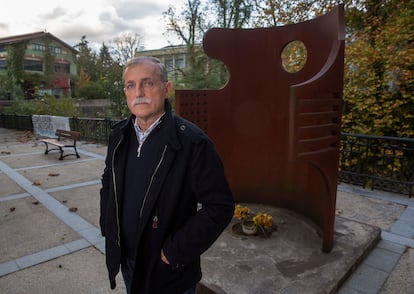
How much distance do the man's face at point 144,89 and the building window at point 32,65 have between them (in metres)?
40.5

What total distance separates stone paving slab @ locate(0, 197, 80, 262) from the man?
221 centimetres

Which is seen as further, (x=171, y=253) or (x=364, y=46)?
(x=364, y=46)

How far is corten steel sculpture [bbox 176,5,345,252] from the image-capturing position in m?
3.29

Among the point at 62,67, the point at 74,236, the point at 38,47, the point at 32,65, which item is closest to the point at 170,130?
the point at 74,236

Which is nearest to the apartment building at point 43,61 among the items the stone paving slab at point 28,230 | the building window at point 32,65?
the building window at point 32,65

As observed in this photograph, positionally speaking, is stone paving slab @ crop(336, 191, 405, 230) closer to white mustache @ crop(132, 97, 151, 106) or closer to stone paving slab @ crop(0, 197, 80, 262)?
white mustache @ crop(132, 97, 151, 106)

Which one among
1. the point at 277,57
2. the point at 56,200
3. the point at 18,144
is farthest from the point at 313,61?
the point at 18,144

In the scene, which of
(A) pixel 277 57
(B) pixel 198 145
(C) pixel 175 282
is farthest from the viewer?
(A) pixel 277 57

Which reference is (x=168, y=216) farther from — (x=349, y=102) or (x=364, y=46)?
(x=364, y=46)

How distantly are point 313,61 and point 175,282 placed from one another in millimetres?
2847

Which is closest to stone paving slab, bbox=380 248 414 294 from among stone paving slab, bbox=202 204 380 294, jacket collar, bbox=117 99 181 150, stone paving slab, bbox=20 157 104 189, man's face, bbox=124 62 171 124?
stone paving slab, bbox=202 204 380 294

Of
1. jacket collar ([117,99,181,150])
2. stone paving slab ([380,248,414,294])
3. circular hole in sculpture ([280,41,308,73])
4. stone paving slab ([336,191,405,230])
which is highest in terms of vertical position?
circular hole in sculpture ([280,41,308,73])

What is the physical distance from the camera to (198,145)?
56.4 inches

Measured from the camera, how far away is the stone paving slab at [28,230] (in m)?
3.26
